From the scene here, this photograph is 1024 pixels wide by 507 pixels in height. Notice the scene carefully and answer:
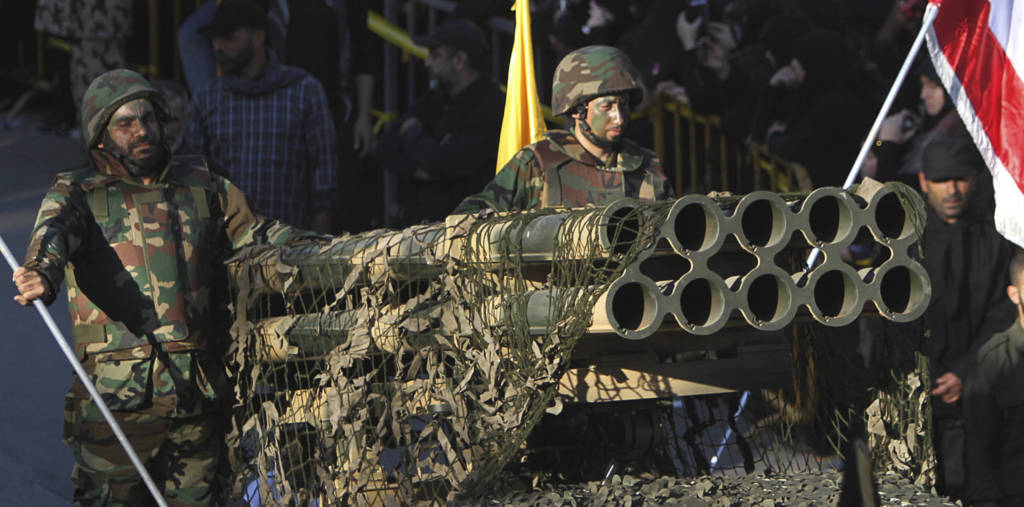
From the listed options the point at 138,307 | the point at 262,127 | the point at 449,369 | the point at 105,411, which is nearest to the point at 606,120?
the point at 449,369

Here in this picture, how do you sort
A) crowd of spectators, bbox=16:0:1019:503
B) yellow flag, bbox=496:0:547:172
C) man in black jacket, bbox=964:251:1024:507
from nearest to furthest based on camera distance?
man in black jacket, bbox=964:251:1024:507 → crowd of spectators, bbox=16:0:1019:503 → yellow flag, bbox=496:0:547:172

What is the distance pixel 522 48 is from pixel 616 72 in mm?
1406

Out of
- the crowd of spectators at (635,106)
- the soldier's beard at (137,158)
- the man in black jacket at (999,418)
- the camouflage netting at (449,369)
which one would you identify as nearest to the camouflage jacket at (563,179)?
the camouflage netting at (449,369)

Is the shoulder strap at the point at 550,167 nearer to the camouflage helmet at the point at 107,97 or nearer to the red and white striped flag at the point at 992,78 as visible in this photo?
the camouflage helmet at the point at 107,97

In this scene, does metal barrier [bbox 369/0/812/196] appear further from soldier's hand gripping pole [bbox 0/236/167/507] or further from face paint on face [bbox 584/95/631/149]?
soldier's hand gripping pole [bbox 0/236/167/507]

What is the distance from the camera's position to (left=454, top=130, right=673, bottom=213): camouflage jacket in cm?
559

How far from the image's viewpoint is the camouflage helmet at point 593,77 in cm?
558

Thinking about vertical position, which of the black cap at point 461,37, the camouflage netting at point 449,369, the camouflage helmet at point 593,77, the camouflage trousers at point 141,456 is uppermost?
the black cap at point 461,37

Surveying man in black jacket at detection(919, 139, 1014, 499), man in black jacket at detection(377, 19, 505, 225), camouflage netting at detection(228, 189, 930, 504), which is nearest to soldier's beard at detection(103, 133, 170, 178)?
camouflage netting at detection(228, 189, 930, 504)

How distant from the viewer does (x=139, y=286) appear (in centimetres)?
545

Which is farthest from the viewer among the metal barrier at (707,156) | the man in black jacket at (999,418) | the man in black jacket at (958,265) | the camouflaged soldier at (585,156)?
the metal barrier at (707,156)

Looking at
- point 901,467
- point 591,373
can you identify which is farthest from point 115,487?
point 901,467

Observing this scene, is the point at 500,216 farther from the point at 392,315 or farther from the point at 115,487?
the point at 115,487

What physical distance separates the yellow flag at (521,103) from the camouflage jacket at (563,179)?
1136mm
